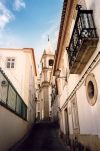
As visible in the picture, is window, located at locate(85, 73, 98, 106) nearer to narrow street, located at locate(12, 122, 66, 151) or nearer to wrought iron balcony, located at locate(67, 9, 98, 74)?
wrought iron balcony, located at locate(67, 9, 98, 74)

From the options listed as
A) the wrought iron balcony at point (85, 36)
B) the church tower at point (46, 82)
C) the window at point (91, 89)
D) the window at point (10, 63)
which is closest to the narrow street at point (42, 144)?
the window at point (91, 89)

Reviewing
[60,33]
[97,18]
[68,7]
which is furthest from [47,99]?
[97,18]

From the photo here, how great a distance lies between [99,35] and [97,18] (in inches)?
24.5

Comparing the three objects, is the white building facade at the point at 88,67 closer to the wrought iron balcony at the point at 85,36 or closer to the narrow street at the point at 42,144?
the wrought iron balcony at the point at 85,36

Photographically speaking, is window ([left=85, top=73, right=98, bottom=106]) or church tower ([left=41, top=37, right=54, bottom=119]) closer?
window ([left=85, top=73, right=98, bottom=106])

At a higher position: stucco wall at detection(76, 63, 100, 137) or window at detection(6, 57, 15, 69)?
window at detection(6, 57, 15, 69)

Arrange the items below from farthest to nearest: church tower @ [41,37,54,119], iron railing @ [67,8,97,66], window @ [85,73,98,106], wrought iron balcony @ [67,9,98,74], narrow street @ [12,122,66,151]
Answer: church tower @ [41,37,54,119] → narrow street @ [12,122,66,151] → window @ [85,73,98,106] → iron railing @ [67,8,97,66] → wrought iron balcony @ [67,9,98,74]

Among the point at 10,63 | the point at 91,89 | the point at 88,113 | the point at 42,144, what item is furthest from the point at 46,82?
the point at 91,89

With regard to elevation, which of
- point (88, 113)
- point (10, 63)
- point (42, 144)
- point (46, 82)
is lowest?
point (42, 144)

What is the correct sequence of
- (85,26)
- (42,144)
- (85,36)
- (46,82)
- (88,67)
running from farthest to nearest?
(46,82), (42,144), (88,67), (85,26), (85,36)

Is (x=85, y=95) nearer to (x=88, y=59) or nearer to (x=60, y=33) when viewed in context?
(x=88, y=59)

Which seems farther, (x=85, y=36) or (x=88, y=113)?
(x=88, y=113)

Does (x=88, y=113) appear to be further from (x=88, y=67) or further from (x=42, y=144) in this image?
(x=42, y=144)

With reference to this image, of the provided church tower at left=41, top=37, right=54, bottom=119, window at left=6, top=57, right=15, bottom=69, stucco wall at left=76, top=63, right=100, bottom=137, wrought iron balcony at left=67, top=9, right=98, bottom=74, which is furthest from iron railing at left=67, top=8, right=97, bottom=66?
church tower at left=41, top=37, right=54, bottom=119
